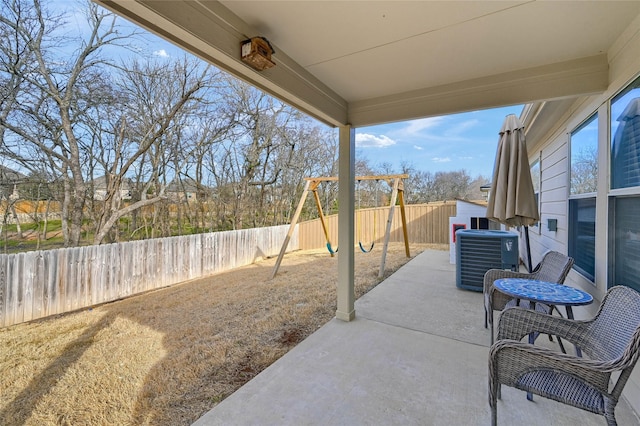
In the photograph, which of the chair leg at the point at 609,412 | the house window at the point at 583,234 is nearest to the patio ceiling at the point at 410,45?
the house window at the point at 583,234

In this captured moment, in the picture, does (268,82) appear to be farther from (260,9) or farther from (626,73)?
(626,73)

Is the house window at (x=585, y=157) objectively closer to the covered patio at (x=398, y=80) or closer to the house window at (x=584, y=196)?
the house window at (x=584, y=196)

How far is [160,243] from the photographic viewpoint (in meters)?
5.62

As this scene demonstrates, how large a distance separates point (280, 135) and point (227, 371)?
948cm

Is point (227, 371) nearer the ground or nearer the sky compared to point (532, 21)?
nearer the ground

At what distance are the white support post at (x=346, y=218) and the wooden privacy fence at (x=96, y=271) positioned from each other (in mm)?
4368

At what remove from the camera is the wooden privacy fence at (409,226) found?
10828 mm

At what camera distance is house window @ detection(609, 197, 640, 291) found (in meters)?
1.76

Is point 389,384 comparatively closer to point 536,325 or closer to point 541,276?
point 536,325

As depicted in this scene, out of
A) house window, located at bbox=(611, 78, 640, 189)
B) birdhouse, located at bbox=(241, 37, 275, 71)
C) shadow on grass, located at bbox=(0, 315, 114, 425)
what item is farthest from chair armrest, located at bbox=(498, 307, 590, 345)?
shadow on grass, located at bbox=(0, 315, 114, 425)

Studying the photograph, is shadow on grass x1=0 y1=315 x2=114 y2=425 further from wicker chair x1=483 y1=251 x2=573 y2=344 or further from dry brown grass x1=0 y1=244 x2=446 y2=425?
wicker chair x1=483 y1=251 x2=573 y2=344

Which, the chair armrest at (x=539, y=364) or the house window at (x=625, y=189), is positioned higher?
the house window at (x=625, y=189)

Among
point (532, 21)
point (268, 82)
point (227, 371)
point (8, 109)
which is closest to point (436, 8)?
point (532, 21)

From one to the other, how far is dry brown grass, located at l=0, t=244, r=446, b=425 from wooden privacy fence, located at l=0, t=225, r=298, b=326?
28 centimetres
